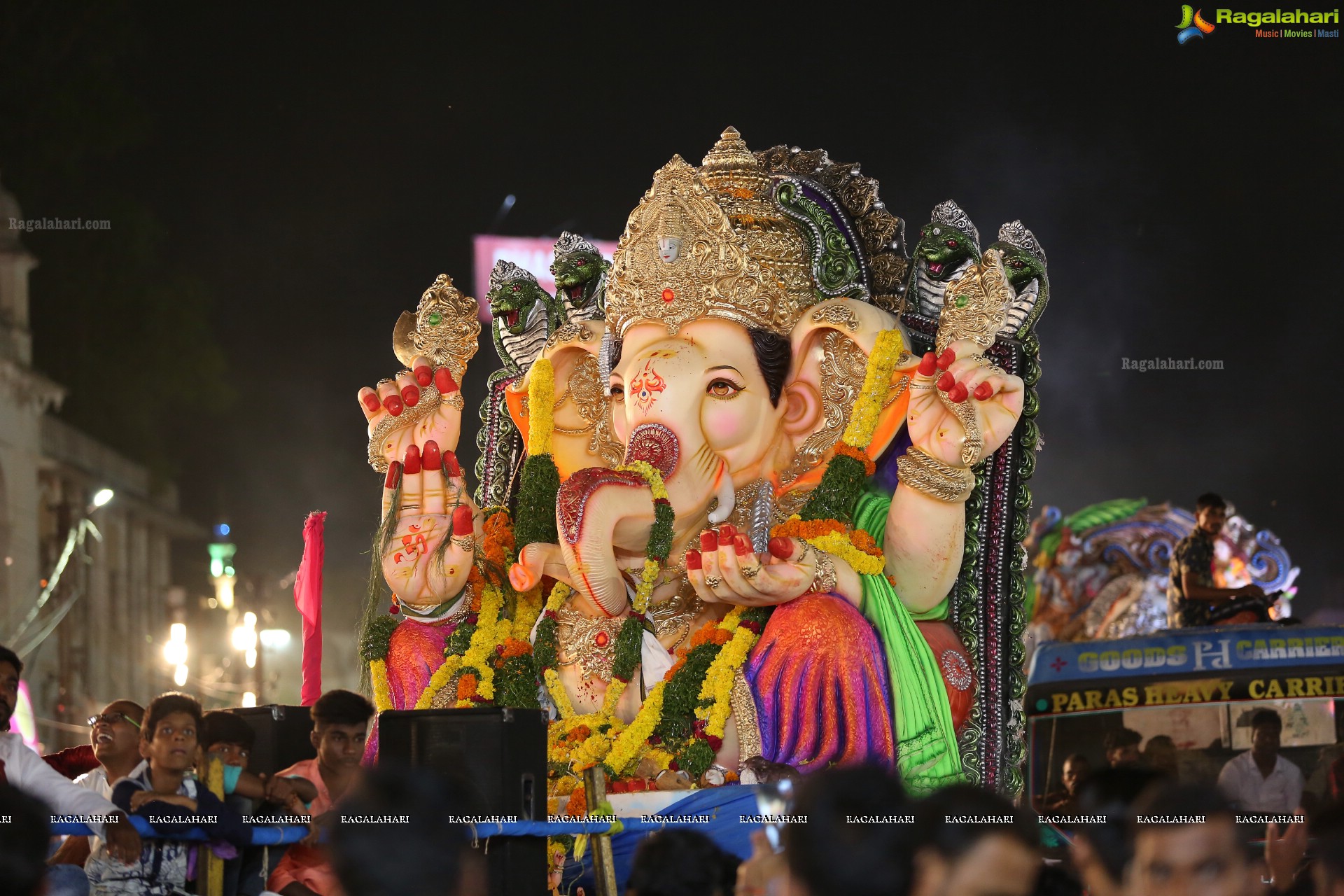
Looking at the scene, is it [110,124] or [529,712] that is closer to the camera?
[529,712]

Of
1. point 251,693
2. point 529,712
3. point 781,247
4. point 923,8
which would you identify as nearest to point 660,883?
point 529,712

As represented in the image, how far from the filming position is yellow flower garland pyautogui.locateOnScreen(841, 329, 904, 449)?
620 cm

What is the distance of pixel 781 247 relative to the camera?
651 cm

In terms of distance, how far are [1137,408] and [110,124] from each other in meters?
7.29

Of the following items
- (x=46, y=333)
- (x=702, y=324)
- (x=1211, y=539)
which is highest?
(x=46, y=333)

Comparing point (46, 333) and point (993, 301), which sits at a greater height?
point (46, 333)

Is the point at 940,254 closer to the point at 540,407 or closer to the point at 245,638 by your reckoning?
the point at 540,407

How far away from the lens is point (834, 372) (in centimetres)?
641

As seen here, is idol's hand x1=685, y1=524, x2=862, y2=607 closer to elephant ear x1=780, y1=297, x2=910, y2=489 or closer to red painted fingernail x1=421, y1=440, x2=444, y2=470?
elephant ear x1=780, y1=297, x2=910, y2=489

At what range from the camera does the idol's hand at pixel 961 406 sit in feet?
19.4

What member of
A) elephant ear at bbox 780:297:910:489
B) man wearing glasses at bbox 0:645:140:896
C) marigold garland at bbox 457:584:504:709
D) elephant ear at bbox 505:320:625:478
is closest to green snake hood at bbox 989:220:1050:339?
elephant ear at bbox 780:297:910:489

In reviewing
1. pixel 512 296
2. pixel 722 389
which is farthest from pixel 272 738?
pixel 512 296

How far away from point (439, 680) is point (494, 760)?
136 cm

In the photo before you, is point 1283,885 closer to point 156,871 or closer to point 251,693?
point 156,871
